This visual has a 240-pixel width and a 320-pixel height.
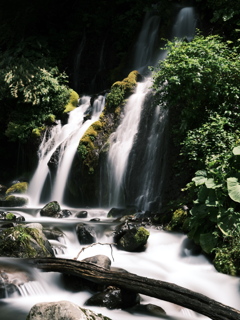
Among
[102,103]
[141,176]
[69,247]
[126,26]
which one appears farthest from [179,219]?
[126,26]

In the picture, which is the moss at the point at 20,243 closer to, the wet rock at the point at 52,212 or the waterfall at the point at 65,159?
the wet rock at the point at 52,212

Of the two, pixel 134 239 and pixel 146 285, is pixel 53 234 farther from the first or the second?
pixel 146 285

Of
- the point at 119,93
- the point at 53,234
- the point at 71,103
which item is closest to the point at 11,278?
the point at 53,234

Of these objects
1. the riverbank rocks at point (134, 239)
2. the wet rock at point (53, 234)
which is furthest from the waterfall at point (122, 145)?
the riverbank rocks at point (134, 239)

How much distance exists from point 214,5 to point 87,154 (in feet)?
27.5

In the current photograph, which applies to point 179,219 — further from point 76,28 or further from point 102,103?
point 76,28

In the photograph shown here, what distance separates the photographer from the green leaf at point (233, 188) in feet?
18.4

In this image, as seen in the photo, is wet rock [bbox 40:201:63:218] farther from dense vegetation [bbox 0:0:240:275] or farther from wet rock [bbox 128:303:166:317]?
wet rock [bbox 128:303:166:317]

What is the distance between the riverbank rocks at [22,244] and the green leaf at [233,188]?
334cm

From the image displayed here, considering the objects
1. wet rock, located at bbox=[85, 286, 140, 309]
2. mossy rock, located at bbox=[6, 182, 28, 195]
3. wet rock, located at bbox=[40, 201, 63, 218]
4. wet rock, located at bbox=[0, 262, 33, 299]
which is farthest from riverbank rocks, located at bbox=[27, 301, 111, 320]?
mossy rock, located at bbox=[6, 182, 28, 195]

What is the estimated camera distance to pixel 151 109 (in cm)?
1200

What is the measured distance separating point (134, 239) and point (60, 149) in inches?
304

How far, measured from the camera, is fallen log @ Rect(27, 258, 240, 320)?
3848 millimetres

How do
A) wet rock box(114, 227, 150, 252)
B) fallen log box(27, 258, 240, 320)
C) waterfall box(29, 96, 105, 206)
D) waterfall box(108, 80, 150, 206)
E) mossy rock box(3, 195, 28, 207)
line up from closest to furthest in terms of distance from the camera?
1. fallen log box(27, 258, 240, 320)
2. wet rock box(114, 227, 150, 252)
3. waterfall box(108, 80, 150, 206)
4. mossy rock box(3, 195, 28, 207)
5. waterfall box(29, 96, 105, 206)
